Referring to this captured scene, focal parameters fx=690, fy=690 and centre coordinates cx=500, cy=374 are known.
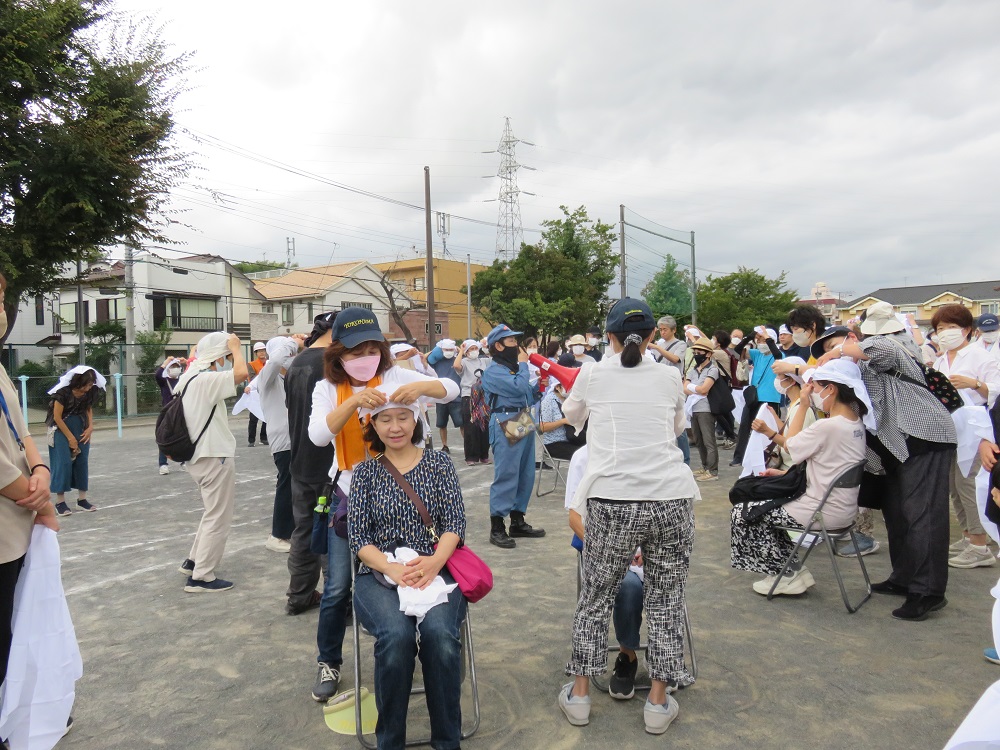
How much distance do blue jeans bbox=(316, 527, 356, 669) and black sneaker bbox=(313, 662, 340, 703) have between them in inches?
0.9

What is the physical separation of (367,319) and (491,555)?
3064 mm

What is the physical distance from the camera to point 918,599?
414 cm

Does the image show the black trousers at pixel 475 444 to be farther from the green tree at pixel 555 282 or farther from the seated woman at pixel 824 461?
the green tree at pixel 555 282

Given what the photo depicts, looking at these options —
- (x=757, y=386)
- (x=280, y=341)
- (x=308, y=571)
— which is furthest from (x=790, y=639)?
(x=757, y=386)

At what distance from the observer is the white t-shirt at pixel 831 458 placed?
172 inches

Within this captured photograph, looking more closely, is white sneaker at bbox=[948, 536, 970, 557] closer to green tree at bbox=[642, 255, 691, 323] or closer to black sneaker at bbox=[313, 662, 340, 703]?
black sneaker at bbox=[313, 662, 340, 703]

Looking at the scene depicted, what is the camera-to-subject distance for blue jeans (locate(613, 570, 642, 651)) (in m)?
3.28

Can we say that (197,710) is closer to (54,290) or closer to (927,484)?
(927,484)

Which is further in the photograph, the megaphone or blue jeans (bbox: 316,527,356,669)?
the megaphone

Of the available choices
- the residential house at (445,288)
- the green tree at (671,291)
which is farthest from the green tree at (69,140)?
the residential house at (445,288)

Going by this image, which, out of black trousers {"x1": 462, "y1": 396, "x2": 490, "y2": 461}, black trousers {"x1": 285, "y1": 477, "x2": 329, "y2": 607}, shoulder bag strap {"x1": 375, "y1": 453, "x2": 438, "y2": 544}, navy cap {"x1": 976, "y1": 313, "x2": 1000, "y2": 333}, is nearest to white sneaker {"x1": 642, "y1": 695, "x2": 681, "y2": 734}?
shoulder bag strap {"x1": 375, "y1": 453, "x2": 438, "y2": 544}

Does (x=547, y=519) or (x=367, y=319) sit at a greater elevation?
(x=367, y=319)

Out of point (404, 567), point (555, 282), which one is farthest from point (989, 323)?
point (555, 282)

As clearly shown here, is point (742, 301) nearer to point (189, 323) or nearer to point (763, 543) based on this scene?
point (189, 323)
